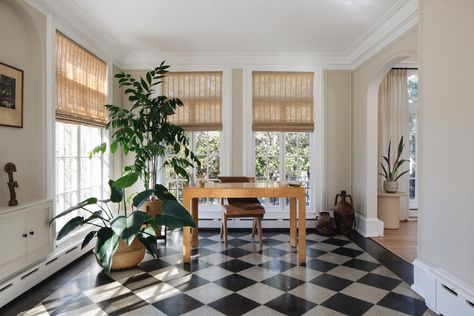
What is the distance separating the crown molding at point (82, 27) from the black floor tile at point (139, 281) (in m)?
2.72

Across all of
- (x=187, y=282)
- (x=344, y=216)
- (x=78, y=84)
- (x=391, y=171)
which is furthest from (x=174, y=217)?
(x=391, y=171)

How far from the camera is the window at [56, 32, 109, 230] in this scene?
331cm

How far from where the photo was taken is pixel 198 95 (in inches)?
193

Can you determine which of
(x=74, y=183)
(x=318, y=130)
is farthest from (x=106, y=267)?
(x=318, y=130)

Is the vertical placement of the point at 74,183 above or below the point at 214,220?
above

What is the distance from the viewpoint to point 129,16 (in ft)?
11.6

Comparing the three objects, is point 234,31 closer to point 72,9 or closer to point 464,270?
point 72,9

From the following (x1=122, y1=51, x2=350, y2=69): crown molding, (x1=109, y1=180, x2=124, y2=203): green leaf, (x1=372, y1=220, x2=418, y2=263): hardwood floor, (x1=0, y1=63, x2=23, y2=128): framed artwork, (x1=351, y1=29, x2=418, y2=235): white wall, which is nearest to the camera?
(x1=0, y1=63, x2=23, y2=128): framed artwork

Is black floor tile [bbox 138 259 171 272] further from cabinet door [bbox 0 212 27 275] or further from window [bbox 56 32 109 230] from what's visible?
cabinet door [bbox 0 212 27 275]

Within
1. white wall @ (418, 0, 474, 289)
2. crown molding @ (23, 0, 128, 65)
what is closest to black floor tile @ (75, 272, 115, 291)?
crown molding @ (23, 0, 128, 65)

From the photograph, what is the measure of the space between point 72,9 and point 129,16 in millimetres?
591

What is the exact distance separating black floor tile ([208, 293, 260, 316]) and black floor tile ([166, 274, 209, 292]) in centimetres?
38

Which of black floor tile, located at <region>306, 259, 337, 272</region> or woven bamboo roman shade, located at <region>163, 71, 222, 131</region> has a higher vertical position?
woven bamboo roman shade, located at <region>163, 71, 222, 131</region>

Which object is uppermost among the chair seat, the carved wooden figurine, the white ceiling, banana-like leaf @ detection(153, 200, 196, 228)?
the white ceiling
